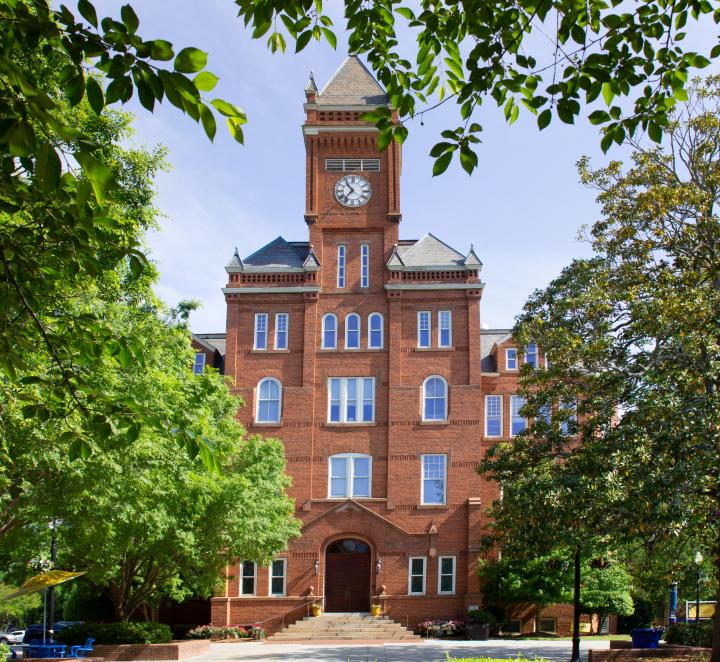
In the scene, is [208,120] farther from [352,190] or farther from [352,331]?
[352,190]

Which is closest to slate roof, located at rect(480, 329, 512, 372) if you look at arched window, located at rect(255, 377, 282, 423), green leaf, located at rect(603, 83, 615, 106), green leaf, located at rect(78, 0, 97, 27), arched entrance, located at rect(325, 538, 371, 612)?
arched window, located at rect(255, 377, 282, 423)

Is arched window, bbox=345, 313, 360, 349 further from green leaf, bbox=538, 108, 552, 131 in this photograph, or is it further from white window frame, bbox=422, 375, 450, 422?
green leaf, bbox=538, 108, 552, 131

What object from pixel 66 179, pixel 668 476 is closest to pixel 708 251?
pixel 668 476

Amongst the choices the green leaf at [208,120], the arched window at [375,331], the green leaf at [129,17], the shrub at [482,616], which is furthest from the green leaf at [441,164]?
the arched window at [375,331]

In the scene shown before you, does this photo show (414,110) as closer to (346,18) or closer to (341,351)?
(346,18)

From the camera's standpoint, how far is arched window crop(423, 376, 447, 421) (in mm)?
41875

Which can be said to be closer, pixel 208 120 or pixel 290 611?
pixel 208 120

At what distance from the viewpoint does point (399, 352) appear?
42.3 meters

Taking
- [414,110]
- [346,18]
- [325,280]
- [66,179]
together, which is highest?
[325,280]

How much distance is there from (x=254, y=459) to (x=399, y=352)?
A: 10.4 metres

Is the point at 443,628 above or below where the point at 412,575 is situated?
below

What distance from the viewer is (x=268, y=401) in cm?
4222

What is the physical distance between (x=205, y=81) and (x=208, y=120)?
186mm

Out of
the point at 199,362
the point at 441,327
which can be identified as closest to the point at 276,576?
the point at 199,362
